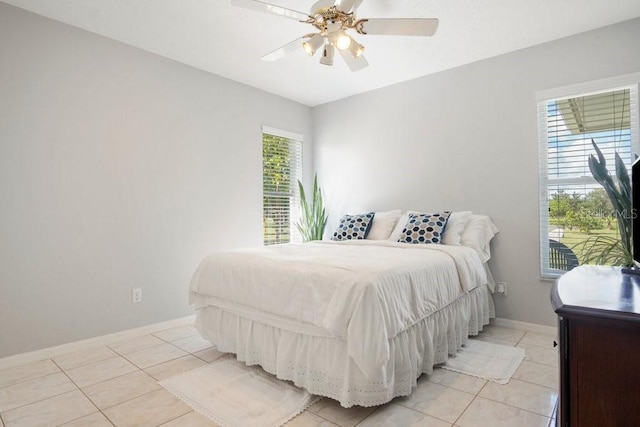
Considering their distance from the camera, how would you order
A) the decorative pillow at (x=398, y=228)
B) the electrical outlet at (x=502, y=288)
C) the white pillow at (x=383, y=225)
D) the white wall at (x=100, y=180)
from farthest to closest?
the white pillow at (x=383, y=225), the decorative pillow at (x=398, y=228), the electrical outlet at (x=502, y=288), the white wall at (x=100, y=180)

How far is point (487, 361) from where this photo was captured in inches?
98.0

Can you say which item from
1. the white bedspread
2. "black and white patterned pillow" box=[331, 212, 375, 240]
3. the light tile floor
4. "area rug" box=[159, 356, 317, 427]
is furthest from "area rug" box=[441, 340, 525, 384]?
"black and white patterned pillow" box=[331, 212, 375, 240]

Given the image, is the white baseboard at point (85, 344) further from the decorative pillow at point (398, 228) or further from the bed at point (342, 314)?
the decorative pillow at point (398, 228)

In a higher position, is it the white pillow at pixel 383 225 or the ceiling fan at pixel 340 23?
the ceiling fan at pixel 340 23

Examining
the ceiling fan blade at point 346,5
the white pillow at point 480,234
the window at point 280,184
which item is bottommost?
the white pillow at point 480,234

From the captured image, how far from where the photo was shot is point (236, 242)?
399 cm

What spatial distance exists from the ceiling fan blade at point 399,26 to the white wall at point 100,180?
214 centimetres

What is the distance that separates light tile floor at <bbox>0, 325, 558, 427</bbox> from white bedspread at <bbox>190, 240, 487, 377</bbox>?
42 cm

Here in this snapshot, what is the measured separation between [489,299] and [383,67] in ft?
8.36

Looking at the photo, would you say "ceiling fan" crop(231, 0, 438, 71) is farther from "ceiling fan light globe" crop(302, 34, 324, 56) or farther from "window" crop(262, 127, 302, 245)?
"window" crop(262, 127, 302, 245)

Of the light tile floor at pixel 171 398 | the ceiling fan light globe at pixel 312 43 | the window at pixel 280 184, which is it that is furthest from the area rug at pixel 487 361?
the window at pixel 280 184

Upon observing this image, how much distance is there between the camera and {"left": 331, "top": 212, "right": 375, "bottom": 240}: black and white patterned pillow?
12.4ft

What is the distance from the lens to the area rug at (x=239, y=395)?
1821mm

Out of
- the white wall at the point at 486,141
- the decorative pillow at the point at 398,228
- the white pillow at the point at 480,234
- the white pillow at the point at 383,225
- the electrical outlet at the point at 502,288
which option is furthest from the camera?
the white pillow at the point at 383,225
